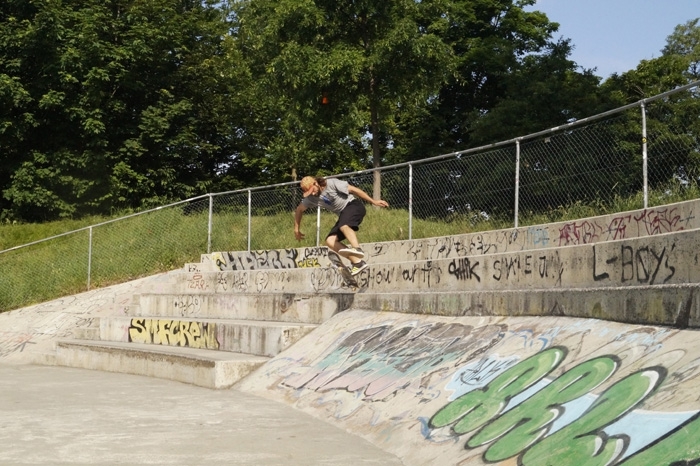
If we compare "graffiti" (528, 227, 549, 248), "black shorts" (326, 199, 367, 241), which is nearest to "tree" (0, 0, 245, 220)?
"black shorts" (326, 199, 367, 241)

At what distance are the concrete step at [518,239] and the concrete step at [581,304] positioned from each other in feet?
3.68

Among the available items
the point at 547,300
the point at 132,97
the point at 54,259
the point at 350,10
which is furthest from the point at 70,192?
the point at 547,300

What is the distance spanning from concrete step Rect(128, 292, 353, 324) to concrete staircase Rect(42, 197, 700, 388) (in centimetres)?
2

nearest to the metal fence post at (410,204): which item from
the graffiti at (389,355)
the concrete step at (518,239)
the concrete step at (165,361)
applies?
the concrete step at (518,239)

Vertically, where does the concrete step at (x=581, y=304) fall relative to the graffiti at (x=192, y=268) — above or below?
below

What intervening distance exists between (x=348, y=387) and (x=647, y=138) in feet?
13.1

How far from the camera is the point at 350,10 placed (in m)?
21.8

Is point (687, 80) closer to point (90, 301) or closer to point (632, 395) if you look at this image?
point (90, 301)

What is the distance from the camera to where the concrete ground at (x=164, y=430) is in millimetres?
5875

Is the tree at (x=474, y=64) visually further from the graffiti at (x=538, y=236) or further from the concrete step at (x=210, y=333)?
the graffiti at (x=538, y=236)

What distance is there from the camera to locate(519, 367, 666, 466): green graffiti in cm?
412

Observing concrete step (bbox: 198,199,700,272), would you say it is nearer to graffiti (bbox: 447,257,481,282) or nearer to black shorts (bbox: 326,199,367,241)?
graffiti (bbox: 447,257,481,282)

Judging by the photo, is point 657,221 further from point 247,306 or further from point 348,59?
point 348,59

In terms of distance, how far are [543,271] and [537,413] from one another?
120 inches
